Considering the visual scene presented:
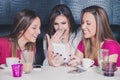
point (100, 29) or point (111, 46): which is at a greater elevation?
point (100, 29)

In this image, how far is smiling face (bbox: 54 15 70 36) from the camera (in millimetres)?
2830

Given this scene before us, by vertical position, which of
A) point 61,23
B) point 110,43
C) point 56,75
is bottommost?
point 56,75

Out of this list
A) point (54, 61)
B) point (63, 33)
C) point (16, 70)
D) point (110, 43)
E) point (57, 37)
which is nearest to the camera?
point (16, 70)

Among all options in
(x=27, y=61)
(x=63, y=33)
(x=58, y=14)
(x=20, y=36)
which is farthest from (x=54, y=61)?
(x=58, y=14)

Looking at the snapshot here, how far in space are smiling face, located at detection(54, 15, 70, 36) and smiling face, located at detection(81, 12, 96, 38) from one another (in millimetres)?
343

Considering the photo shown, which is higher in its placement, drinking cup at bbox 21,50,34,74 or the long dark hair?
the long dark hair

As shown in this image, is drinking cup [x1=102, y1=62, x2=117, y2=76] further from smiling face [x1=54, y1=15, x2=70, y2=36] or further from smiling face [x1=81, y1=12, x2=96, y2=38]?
smiling face [x1=54, y1=15, x2=70, y2=36]

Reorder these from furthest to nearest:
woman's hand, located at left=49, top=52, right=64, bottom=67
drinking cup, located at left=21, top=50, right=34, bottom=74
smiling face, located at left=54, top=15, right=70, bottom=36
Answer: smiling face, located at left=54, top=15, right=70, bottom=36 < woman's hand, located at left=49, top=52, right=64, bottom=67 < drinking cup, located at left=21, top=50, right=34, bottom=74

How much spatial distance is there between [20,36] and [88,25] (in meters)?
0.58

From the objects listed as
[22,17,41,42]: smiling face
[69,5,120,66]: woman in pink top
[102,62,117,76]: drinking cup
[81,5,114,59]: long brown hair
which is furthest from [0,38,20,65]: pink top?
[102,62,117,76]: drinking cup

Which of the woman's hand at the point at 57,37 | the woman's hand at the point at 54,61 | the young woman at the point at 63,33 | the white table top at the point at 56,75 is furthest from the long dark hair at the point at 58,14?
the white table top at the point at 56,75

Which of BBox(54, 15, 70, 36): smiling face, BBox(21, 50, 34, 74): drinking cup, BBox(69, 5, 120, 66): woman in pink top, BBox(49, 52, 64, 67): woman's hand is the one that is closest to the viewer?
BBox(21, 50, 34, 74): drinking cup

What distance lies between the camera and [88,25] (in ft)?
8.18

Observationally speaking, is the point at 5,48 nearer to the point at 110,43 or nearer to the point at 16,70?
the point at 16,70
